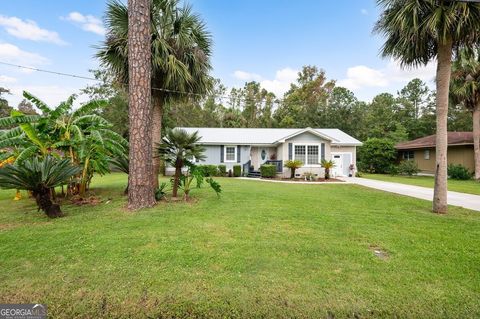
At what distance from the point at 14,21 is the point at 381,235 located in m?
18.1

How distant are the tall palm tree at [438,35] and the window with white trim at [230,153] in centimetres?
1444

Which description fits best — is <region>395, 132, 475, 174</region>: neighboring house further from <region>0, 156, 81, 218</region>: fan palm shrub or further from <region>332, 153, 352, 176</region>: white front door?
<region>0, 156, 81, 218</region>: fan palm shrub

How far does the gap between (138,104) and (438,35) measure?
27.8ft

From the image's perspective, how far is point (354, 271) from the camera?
321 centimetres

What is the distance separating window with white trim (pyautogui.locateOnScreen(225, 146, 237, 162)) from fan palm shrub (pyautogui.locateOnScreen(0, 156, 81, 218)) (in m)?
15.3

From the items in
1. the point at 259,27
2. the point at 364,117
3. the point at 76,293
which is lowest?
the point at 76,293

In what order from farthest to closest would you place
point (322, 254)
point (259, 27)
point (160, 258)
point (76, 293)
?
point (259, 27) → point (322, 254) → point (160, 258) → point (76, 293)

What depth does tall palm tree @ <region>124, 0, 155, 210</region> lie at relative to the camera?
6.37 meters

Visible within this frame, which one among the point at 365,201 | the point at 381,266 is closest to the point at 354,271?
the point at 381,266

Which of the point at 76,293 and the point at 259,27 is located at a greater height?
the point at 259,27

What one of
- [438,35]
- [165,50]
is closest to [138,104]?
[165,50]

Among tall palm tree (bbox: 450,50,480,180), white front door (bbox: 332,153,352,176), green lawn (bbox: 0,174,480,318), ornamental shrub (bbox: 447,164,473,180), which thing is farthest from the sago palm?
ornamental shrub (bbox: 447,164,473,180)

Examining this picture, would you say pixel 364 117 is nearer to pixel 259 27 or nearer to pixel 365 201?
pixel 259 27
